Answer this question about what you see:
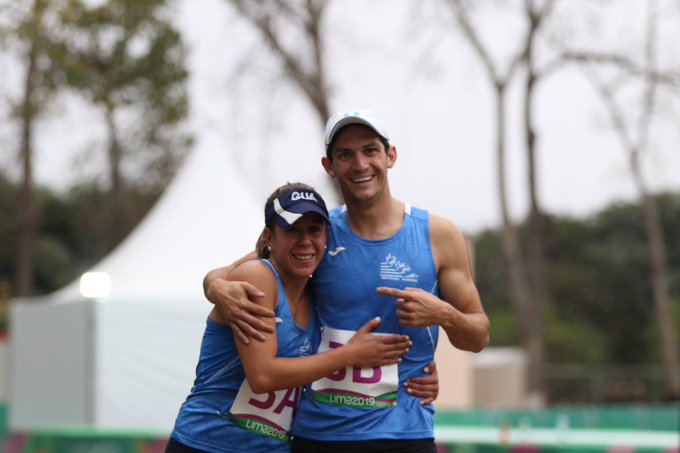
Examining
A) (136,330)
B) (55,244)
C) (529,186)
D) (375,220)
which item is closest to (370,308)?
(375,220)

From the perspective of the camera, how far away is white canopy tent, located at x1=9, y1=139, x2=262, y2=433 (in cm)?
1077

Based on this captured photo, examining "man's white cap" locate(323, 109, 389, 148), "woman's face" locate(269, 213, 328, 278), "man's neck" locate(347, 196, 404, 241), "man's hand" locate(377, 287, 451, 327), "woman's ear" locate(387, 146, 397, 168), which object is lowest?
"man's hand" locate(377, 287, 451, 327)

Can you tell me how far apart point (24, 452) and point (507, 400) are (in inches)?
836

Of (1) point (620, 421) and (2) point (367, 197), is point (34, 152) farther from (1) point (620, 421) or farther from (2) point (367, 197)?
(2) point (367, 197)

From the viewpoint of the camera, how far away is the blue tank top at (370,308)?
372cm

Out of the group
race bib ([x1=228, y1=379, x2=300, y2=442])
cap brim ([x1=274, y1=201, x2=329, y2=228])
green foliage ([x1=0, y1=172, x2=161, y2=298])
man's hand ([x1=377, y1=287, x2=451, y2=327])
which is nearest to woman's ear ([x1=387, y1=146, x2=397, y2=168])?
cap brim ([x1=274, y1=201, x2=329, y2=228])

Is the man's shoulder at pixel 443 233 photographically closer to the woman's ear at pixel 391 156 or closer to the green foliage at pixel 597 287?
the woman's ear at pixel 391 156

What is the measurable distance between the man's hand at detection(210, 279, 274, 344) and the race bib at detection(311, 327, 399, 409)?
0.28 m

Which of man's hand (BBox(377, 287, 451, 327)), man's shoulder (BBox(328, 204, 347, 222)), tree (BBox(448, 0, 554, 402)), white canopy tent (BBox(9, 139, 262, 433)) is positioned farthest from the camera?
tree (BBox(448, 0, 554, 402))

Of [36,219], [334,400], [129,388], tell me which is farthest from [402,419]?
[36,219]

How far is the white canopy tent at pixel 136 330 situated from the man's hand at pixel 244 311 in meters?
6.78

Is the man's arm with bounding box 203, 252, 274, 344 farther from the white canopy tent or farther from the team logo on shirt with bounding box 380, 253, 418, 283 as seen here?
the white canopy tent

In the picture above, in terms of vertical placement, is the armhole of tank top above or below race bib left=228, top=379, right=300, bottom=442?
→ above

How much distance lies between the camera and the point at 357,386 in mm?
3707
